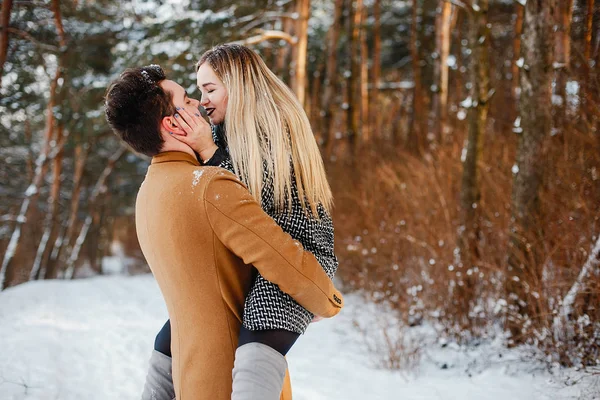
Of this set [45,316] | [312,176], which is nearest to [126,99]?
[312,176]

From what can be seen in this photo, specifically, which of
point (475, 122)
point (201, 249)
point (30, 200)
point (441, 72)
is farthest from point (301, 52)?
point (201, 249)

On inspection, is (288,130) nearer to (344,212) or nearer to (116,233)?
(344,212)

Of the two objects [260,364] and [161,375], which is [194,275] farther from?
[161,375]

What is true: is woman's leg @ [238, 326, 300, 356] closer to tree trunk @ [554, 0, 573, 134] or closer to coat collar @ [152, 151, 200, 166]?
coat collar @ [152, 151, 200, 166]

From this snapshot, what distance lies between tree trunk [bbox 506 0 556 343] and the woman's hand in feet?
9.99

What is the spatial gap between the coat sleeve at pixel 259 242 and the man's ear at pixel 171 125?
270 mm

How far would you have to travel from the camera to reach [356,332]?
6219 millimetres

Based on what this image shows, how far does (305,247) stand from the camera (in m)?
1.86

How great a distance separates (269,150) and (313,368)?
137 inches

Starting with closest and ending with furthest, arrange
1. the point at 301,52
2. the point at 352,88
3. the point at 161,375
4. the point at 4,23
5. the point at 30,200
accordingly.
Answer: the point at 161,375 < the point at 4,23 < the point at 301,52 < the point at 30,200 < the point at 352,88

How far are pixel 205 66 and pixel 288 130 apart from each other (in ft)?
1.39

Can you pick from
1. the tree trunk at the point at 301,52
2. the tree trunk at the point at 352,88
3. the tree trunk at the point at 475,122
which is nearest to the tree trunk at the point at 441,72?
the tree trunk at the point at 352,88

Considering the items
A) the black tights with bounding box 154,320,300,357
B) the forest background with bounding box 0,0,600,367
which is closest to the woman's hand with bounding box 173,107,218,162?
the black tights with bounding box 154,320,300,357

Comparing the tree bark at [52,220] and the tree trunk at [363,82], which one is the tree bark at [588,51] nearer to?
the tree trunk at [363,82]
